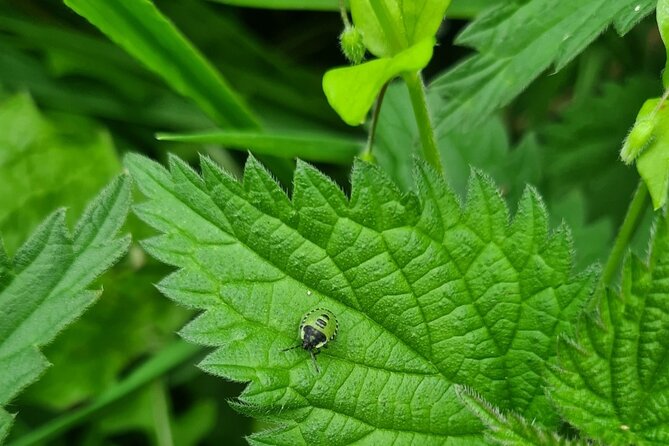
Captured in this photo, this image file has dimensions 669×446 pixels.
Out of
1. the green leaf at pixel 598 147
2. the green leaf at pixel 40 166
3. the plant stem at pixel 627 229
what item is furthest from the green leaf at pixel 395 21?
the green leaf at pixel 40 166

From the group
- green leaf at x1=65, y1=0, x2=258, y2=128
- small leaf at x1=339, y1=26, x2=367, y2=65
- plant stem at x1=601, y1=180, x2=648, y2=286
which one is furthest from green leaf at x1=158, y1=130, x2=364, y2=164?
plant stem at x1=601, y1=180, x2=648, y2=286

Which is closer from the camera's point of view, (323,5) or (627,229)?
(627,229)

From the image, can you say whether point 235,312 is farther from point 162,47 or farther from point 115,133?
point 115,133

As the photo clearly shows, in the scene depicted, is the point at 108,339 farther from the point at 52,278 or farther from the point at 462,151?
the point at 462,151

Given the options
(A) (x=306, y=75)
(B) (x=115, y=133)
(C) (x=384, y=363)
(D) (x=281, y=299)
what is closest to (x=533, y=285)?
(C) (x=384, y=363)

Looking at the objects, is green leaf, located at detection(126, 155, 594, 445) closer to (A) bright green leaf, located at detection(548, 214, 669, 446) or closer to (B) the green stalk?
(A) bright green leaf, located at detection(548, 214, 669, 446)

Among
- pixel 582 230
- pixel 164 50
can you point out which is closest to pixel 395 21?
pixel 164 50
